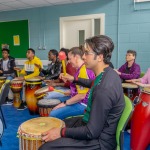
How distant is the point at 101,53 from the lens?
4.07 ft

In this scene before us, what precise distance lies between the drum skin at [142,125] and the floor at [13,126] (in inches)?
13.9

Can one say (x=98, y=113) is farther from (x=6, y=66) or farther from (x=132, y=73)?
(x=6, y=66)

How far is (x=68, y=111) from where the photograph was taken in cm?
200

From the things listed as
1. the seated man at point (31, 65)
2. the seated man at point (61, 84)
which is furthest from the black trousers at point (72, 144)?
the seated man at point (31, 65)

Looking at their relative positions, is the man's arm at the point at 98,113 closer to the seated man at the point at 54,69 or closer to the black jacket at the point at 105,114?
the black jacket at the point at 105,114

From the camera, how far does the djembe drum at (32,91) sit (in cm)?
324

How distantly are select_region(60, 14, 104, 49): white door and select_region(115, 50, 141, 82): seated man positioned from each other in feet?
4.57

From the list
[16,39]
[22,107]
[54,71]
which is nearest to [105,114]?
[54,71]

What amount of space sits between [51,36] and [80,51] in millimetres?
3140

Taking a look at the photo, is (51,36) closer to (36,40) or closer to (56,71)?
(36,40)

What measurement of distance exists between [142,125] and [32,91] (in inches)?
79.1

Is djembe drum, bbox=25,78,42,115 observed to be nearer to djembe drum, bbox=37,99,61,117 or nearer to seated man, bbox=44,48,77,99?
seated man, bbox=44,48,77,99

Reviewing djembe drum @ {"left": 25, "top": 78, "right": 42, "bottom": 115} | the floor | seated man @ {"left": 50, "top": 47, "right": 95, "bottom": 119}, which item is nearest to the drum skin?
the floor

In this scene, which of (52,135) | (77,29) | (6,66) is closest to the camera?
(52,135)
